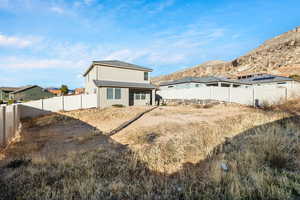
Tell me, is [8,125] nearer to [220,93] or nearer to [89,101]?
[89,101]

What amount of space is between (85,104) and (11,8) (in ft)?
27.3

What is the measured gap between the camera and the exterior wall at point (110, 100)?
13.7 meters

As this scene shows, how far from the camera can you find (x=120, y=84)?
15047 millimetres

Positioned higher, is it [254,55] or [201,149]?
[254,55]

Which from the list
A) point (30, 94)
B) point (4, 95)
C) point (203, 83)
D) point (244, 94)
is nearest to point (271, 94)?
point (244, 94)

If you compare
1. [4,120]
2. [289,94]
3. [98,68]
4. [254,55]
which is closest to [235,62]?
[254,55]

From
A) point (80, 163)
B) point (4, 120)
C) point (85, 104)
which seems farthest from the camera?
point (85, 104)

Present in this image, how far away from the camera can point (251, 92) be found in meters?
15.3

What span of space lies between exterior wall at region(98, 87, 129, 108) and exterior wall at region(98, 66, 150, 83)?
2.12 meters

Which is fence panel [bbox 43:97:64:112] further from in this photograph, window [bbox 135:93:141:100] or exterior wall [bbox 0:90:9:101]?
exterior wall [bbox 0:90:9:101]

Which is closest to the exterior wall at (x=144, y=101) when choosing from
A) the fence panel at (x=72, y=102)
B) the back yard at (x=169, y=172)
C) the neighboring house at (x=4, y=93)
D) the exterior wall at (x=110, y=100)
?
the exterior wall at (x=110, y=100)

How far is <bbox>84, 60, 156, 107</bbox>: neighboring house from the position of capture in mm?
13998

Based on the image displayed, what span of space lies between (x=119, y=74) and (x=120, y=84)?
6.30ft

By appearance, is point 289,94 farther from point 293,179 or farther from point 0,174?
point 0,174
